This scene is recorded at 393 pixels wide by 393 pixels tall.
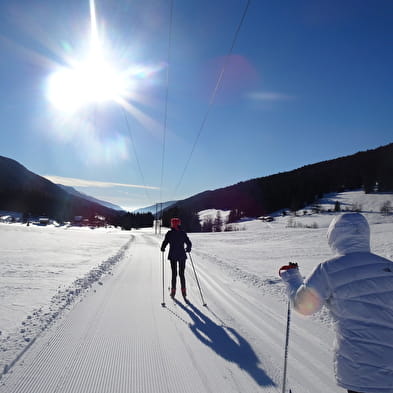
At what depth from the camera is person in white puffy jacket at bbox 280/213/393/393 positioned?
1675 millimetres

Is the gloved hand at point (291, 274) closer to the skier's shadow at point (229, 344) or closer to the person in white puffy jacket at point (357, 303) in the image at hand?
the person in white puffy jacket at point (357, 303)

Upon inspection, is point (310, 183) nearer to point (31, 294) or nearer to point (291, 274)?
point (31, 294)

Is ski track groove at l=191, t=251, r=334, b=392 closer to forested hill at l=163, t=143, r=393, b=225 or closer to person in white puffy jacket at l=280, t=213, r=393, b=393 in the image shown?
person in white puffy jacket at l=280, t=213, r=393, b=393

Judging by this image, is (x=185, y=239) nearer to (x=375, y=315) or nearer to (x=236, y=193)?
(x=375, y=315)

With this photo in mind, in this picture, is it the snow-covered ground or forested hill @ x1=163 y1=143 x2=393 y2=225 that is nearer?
the snow-covered ground

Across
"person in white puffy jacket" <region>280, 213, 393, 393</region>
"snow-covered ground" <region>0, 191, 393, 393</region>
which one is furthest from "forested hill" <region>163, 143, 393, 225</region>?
"person in white puffy jacket" <region>280, 213, 393, 393</region>

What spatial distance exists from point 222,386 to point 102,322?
2.62m

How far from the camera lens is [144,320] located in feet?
15.9

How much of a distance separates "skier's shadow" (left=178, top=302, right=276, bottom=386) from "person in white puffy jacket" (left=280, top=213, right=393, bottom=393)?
5.47ft

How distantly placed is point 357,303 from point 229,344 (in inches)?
110

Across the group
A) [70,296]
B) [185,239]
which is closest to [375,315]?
[185,239]

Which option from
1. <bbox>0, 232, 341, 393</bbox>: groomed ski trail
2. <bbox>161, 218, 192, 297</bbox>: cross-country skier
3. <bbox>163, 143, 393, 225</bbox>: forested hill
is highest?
<bbox>163, 143, 393, 225</bbox>: forested hill

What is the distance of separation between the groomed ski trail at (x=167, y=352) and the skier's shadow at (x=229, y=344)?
0.04 feet

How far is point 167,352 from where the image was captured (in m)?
3.66
